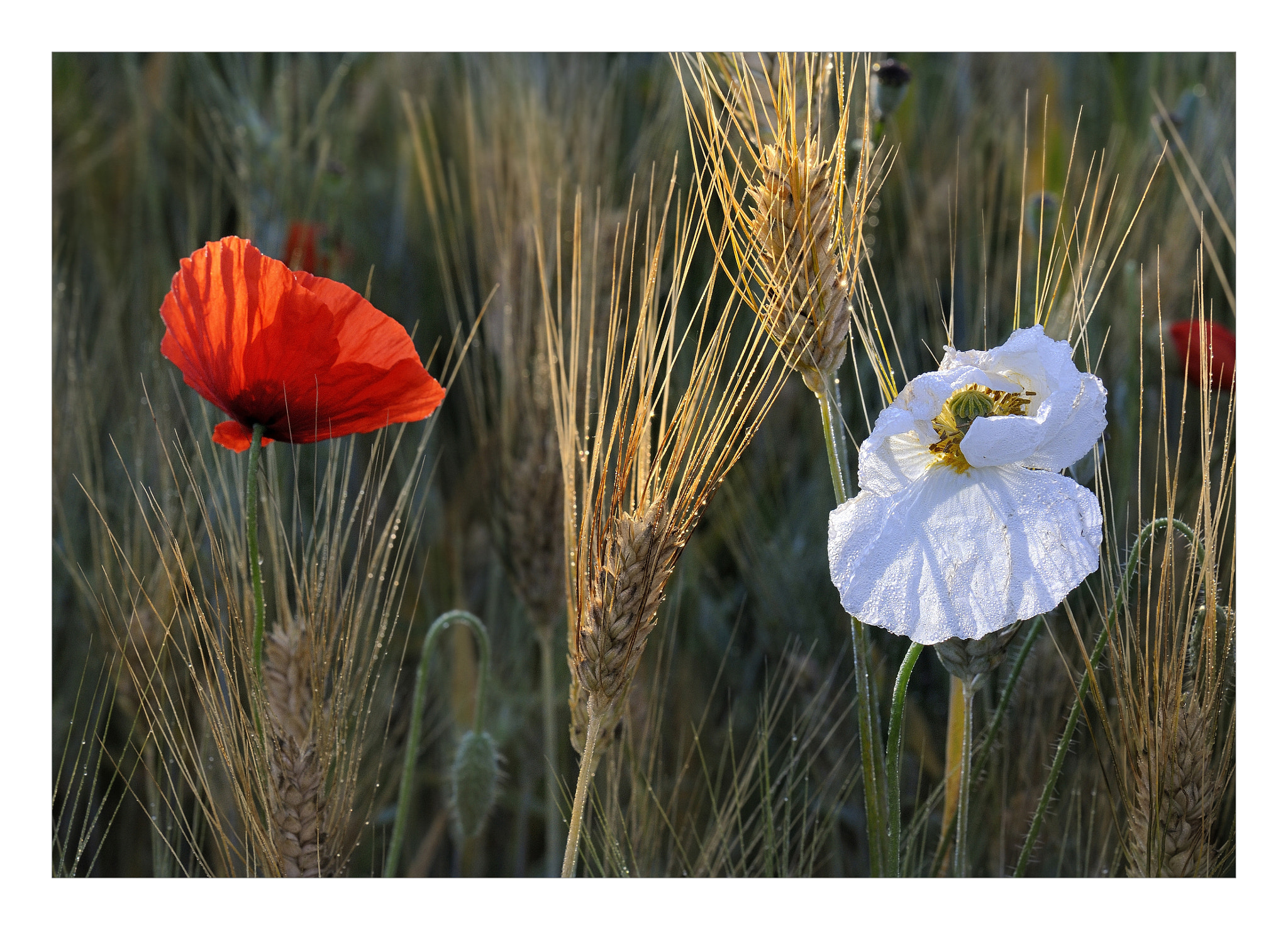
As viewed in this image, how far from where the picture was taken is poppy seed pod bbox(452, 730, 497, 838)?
3.23 feet

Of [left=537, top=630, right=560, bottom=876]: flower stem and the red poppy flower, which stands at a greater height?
the red poppy flower

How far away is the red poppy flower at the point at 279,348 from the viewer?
0.75m

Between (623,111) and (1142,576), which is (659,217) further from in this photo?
(1142,576)

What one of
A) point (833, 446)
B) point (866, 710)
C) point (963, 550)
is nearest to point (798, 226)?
point (833, 446)

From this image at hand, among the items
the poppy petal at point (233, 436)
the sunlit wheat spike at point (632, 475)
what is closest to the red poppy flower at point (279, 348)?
the poppy petal at point (233, 436)

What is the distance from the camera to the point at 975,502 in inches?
26.9

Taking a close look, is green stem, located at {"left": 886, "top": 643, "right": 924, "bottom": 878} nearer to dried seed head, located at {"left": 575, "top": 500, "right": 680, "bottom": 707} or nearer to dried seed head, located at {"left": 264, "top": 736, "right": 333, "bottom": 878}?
dried seed head, located at {"left": 575, "top": 500, "right": 680, "bottom": 707}

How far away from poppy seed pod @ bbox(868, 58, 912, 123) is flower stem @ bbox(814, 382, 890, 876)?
1.19ft

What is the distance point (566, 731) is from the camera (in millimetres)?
1165

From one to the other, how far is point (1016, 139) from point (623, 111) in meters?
0.51

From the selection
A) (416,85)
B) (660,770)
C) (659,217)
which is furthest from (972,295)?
(416,85)

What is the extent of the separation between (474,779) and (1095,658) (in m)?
0.62

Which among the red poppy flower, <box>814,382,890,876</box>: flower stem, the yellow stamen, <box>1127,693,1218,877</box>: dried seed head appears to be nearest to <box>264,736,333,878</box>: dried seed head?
the red poppy flower
